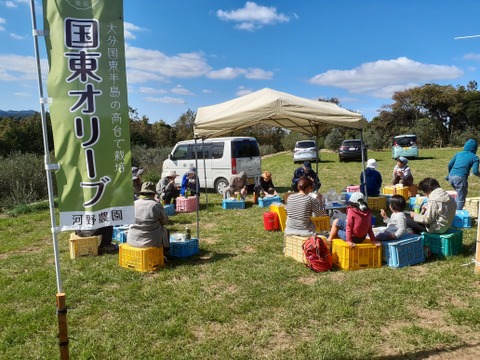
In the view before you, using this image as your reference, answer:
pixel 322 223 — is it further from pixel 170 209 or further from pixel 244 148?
pixel 244 148

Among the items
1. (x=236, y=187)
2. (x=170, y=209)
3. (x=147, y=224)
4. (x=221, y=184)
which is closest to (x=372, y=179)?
(x=236, y=187)

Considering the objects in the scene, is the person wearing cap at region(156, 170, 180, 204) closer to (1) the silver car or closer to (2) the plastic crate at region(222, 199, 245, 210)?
(2) the plastic crate at region(222, 199, 245, 210)

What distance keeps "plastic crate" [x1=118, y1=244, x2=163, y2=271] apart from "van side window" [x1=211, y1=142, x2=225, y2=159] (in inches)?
271

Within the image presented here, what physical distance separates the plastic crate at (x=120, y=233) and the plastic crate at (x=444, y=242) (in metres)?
4.93

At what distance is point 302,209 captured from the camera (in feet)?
18.2

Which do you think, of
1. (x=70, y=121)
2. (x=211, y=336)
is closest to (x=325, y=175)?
(x=211, y=336)

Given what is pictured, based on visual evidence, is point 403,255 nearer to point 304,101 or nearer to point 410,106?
point 304,101

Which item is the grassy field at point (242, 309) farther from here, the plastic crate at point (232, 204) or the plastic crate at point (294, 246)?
the plastic crate at point (232, 204)

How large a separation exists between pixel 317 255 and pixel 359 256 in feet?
1.89

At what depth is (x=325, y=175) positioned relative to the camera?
16.5 m

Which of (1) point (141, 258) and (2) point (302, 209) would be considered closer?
(1) point (141, 258)

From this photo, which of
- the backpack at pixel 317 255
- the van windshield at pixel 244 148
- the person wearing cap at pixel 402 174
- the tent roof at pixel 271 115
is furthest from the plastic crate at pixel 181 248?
the person wearing cap at pixel 402 174

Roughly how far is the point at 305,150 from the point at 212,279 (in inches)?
696

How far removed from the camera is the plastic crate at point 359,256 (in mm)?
5011
